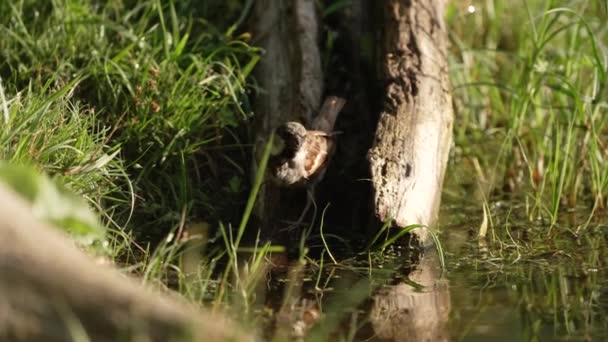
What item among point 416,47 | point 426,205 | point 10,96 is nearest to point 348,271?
point 426,205

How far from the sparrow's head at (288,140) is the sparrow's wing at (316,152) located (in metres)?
0.10

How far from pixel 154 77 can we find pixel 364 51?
42.8 inches

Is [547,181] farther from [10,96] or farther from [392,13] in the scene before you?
[10,96]

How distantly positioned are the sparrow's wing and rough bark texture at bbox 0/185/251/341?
1759mm

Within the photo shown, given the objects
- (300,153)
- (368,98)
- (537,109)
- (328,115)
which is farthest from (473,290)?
(537,109)

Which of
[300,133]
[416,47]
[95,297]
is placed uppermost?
[416,47]

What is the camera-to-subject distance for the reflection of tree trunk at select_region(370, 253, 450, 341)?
359 cm

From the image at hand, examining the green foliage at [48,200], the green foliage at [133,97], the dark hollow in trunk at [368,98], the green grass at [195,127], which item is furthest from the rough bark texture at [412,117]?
the green foliage at [48,200]

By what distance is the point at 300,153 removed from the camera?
4.36 m

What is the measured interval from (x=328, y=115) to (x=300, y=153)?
52 centimetres

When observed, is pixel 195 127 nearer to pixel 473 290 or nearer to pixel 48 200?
pixel 473 290

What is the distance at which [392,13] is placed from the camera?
16.9ft

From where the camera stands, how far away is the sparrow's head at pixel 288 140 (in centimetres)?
429

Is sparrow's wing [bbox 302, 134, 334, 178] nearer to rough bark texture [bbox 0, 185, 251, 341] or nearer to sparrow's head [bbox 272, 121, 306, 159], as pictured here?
sparrow's head [bbox 272, 121, 306, 159]
